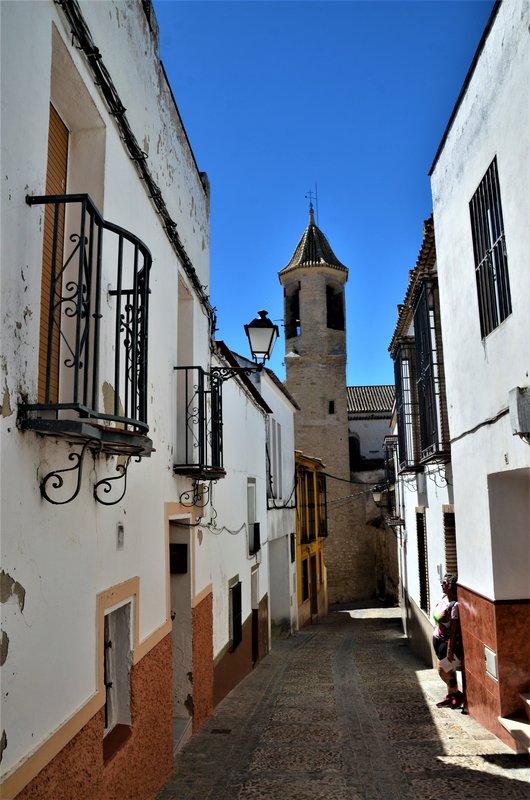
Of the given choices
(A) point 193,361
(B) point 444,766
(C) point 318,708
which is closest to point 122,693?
(B) point 444,766

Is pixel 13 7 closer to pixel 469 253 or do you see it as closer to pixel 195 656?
pixel 469 253

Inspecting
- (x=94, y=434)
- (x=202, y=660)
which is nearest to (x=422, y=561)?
(x=202, y=660)

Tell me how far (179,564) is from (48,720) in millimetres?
3934

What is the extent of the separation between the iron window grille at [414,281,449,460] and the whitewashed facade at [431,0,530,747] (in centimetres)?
128

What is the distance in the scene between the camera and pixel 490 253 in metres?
5.95

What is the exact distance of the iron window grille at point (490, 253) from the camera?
5.61 m

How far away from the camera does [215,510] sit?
8.48 m

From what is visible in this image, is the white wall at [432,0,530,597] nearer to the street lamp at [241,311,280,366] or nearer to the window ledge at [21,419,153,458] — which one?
the street lamp at [241,311,280,366]

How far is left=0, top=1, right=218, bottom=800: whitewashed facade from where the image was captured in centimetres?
275

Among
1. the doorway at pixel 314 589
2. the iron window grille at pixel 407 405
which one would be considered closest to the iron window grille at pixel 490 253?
the iron window grille at pixel 407 405

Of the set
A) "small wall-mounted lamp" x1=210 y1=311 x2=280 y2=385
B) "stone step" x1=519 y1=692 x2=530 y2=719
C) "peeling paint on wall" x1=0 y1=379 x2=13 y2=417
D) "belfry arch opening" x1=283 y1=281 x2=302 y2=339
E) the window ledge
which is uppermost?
"belfry arch opening" x1=283 y1=281 x2=302 y2=339

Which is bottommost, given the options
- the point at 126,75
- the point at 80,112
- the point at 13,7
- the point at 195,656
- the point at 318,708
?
the point at 318,708

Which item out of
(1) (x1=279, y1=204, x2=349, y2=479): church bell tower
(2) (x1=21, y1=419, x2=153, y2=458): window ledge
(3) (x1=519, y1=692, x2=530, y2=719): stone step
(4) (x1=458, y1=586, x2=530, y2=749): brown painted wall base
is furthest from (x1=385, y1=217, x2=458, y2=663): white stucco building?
(1) (x1=279, y1=204, x2=349, y2=479): church bell tower

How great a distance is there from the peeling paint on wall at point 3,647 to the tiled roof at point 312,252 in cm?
2898
